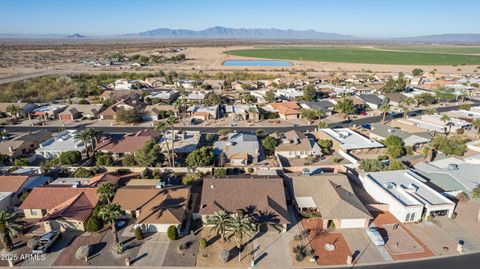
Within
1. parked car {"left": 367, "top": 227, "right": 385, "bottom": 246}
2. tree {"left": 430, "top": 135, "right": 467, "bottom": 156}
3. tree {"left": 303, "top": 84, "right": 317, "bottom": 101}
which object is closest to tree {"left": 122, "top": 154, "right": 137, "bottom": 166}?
parked car {"left": 367, "top": 227, "right": 385, "bottom": 246}

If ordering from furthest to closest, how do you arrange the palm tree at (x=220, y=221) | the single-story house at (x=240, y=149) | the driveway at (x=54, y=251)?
the single-story house at (x=240, y=149)
the palm tree at (x=220, y=221)
the driveway at (x=54, y=251)

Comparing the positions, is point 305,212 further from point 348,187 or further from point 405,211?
point 405,211

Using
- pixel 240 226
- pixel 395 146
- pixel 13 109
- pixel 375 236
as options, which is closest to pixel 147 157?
pixel 240 226

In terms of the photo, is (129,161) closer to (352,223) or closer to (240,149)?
(240,149)

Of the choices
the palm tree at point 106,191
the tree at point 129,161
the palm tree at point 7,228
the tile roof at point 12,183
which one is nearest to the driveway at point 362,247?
the palm tree at point 106,191

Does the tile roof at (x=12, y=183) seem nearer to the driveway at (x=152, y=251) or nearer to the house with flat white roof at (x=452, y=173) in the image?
the driveway at (x=152, y=251)

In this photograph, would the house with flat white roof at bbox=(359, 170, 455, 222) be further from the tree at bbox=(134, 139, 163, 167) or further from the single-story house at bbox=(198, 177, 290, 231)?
the tree at bbox=(134, 139, 163, 167)

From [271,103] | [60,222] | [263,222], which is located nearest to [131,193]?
[60,222]
